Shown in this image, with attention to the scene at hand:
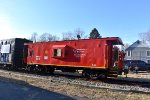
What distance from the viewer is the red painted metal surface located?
22.2 metres

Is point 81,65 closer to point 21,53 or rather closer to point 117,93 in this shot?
point 117,93

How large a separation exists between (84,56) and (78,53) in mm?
887

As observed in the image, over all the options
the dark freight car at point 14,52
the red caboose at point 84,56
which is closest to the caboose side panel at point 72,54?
the red caboose at point 84,56

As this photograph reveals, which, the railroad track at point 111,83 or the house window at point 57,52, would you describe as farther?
the house window at point 57,52

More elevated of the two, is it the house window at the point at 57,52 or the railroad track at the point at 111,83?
the house window at the point at 57,52

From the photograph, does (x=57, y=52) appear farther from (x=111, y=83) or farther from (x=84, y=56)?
(x=111, y=83)

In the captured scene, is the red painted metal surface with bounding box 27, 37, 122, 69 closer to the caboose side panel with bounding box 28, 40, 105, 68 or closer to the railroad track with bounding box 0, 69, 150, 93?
→ the caboose side panel with bounding box 28, 40, 105, 68

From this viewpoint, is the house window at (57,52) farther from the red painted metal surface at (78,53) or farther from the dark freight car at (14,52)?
the dark freight car at (14,52)

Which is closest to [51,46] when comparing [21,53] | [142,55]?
[21,53]

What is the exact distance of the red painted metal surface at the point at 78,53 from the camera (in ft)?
72.7

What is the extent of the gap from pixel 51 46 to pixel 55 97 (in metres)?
13.7

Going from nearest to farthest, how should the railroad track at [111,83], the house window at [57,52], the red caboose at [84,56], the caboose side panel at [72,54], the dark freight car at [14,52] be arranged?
the railroad track at [111,83] → the red caboose at [84,56] → the caboose side panel at [72,54] → the house window at [57,52] → the dark freight car at [14,52]

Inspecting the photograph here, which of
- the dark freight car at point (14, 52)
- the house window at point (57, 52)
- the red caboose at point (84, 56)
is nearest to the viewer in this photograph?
the red caboose at point (84, 56)

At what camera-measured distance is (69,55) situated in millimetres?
25156
